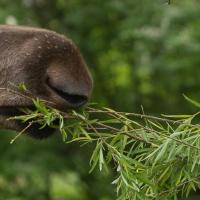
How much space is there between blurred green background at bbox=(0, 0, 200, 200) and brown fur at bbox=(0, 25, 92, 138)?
2.73 m

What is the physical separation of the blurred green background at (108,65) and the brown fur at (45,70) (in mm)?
2734

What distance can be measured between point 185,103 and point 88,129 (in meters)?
4.93

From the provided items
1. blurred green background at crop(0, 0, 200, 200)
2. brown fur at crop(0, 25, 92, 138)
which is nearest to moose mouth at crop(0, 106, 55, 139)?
brown fur at crop(0, 25, 92, 138)

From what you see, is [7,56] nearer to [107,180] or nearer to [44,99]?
[44,99]

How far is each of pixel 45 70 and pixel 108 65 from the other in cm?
493

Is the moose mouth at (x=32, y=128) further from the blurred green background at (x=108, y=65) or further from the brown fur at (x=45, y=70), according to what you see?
the blurred green background at (x=108, y=65)

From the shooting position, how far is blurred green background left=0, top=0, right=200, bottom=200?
247 inches

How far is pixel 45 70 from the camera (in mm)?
2859

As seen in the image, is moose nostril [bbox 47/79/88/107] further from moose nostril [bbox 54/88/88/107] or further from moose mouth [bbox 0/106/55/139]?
moose mouth [bbox 0/106/55/139]

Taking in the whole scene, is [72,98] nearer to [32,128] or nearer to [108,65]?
[32,128]

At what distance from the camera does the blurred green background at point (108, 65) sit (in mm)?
6277

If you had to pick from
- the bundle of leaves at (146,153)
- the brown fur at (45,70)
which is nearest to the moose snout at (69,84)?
the brown fur at (45,70)

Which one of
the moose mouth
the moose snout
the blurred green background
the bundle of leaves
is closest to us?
the bundle of leaves

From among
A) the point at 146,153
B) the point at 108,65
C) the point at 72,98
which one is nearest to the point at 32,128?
the point at 72,98
